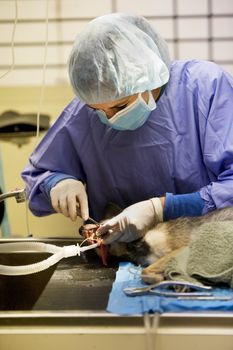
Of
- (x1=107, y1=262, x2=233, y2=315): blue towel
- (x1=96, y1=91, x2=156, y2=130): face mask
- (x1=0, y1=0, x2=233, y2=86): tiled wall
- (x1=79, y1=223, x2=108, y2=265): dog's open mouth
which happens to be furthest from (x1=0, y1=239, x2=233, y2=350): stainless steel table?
(x1=0, y1=0, x2=233, y2=86): tiled wall

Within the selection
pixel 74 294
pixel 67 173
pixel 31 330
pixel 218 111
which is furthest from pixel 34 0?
pixel 31 330

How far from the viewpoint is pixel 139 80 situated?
1.16 meters

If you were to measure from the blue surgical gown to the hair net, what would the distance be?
5.2 inches

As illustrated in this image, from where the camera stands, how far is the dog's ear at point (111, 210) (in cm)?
129

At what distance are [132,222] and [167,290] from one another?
0.78 ft

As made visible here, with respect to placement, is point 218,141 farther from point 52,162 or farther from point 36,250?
point 36,250

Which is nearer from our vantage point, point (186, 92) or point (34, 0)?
point (186, 92)

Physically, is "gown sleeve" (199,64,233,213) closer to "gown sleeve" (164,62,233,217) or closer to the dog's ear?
"gown sleeve" (164,62,233,217)

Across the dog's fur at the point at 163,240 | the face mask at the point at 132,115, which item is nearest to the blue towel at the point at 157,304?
the dog's fur at the point at 163,240

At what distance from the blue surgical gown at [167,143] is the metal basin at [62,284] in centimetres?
22

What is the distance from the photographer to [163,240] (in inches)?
46.4

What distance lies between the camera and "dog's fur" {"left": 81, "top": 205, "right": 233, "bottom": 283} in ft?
3.74

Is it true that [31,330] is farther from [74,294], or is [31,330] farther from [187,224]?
[187,224]

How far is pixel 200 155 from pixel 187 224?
23cm
